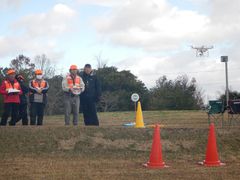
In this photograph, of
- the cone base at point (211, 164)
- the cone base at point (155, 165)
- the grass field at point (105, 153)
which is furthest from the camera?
the cone base at point (211, 164)

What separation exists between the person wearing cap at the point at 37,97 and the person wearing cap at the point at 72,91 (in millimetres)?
614

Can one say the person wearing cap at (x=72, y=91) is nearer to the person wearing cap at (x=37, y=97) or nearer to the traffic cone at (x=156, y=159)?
the person wearing cap at (x=37, y=97)

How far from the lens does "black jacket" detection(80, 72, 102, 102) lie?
45.0ft

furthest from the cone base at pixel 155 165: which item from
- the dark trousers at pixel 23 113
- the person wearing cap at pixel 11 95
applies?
the dark trousers at pixel 23 113

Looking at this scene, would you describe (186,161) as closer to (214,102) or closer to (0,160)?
(0,160)

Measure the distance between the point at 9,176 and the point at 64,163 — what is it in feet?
4.82

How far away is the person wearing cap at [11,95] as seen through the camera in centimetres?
1291

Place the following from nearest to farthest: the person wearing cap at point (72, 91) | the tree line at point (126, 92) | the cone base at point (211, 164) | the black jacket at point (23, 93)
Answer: the cone base at point (211, 164)
the person wearing cap at point (72, 91)
the black jacket at point (23, 93)
the tree line at point (126, 92)

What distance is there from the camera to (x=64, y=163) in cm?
944

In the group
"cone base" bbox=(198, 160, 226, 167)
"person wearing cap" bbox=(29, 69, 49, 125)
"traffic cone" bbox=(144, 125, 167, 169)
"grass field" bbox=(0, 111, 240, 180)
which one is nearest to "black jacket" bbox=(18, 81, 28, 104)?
"person wearing cap" bbox=(29, 69, 49, 125)

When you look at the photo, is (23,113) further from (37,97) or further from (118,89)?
(118,89)

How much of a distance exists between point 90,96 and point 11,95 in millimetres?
2368

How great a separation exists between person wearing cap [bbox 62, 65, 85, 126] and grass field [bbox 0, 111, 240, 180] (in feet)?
4.90

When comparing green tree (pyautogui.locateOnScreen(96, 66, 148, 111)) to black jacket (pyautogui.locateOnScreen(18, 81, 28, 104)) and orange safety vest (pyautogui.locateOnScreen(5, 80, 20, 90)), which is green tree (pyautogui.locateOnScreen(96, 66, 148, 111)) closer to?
black jacket (pyautogui.locateOnScreen(18, 81, 28, 104))
